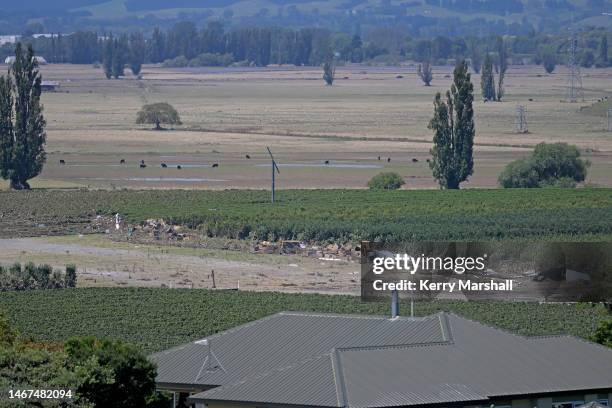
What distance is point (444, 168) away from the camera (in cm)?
9506

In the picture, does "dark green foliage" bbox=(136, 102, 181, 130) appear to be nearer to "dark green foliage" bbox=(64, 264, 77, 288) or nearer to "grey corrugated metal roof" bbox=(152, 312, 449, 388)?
"dark green foliage" bbox=(64, 264, 77, 288)

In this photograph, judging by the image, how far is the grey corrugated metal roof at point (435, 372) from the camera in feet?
105

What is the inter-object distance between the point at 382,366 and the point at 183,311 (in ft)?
69.7

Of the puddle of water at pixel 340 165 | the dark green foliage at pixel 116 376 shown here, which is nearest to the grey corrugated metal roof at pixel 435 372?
the dark green foliage at pixel 116 376

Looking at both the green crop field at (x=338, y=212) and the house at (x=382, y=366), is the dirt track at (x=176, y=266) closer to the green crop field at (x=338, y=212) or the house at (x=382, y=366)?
the green crop field at (x=338, y=212)

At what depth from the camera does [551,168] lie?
99.4 metres

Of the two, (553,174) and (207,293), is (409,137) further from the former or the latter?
(207,293)

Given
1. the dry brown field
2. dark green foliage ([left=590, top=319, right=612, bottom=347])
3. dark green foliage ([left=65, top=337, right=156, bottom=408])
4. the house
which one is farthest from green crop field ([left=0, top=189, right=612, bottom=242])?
dark green foliage ([left=65, top=337, right=156, bottom=408])

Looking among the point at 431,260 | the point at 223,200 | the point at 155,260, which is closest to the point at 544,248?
the point at 431,260

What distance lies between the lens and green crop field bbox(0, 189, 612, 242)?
7612cm

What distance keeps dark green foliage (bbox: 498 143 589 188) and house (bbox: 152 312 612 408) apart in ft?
200

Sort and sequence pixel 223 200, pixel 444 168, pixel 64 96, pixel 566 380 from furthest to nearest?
pixel 64 96, pixel 444 168, pixel 223 200, pixel 566 380

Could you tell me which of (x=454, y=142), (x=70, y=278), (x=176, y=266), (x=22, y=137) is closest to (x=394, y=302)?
(x=70, y=278)

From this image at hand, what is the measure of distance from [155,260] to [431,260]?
36066 millimetres
